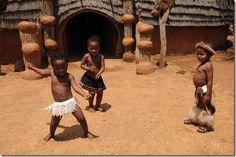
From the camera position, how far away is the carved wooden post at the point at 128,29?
11086 mm

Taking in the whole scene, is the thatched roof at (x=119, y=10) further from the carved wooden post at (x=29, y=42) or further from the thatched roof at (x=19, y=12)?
the carved wooden post at (x=29, y=42)

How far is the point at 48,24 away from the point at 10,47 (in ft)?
5.09

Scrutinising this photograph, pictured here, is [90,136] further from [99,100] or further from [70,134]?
[99,100]

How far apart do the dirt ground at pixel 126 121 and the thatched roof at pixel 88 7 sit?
108 inches

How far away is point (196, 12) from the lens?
1267cm

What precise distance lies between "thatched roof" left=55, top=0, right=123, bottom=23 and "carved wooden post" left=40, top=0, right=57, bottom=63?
382mm

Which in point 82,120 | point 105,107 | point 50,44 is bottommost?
point 105,107

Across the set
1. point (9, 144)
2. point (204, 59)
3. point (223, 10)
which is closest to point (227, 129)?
point (204, 59)

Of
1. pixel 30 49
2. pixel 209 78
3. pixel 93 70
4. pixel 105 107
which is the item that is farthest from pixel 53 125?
pixel 30 49

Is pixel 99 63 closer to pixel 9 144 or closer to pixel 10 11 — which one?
pixel 9 144

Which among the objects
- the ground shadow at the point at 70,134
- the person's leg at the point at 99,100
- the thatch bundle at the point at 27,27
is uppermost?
the thatch bundle at the point at 27,27


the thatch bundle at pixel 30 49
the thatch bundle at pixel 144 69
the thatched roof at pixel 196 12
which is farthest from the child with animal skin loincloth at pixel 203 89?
the thatched roof at pixel 196 12

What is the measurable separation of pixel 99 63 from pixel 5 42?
5.69 meters

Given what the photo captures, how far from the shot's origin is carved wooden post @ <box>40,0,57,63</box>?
10164mm
